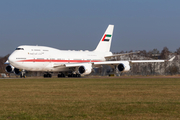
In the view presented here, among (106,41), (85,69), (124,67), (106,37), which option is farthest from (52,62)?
(106,37)

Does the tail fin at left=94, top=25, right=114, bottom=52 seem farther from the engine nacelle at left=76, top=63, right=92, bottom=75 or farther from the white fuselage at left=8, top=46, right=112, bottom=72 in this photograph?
the engine nacelle at left=76, top=63, right=92, bottom=75

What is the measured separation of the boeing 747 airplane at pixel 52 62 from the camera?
48469 millimetres

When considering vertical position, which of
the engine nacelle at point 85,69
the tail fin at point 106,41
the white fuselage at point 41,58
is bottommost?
the engine nacelle at point 85,69

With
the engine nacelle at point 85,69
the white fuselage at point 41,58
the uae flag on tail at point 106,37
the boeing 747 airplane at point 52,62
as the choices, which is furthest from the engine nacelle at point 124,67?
the uae flag on tail at point 106,37

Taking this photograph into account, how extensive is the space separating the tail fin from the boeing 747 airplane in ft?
13.0

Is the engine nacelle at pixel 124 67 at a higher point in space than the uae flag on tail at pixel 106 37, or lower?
lower

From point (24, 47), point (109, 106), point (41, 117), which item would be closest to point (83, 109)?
point (109, 106)

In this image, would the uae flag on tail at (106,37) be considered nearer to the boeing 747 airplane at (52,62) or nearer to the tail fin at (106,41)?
the tail fin at (106,41)

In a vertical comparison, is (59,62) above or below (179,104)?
above

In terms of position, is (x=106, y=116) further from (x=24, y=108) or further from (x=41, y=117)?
(x=24, y=108)

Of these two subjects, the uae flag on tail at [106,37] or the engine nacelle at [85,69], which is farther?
the uae flag on tail at [106,37]

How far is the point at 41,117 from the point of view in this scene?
11531mm

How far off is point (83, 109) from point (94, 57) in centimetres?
4749

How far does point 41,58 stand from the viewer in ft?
165
